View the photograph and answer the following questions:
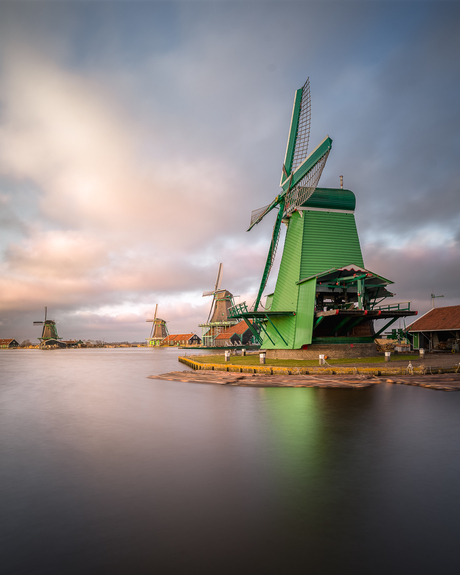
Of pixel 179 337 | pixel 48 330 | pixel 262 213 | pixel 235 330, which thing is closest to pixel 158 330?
pixel 179 337

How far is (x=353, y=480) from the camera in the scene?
584 cm

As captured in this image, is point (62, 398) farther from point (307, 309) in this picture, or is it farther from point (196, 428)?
point (307, 309)

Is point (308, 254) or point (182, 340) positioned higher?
point (308, 254)

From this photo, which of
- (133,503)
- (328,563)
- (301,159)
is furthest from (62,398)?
(301,159)

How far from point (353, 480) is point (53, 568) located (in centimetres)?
466

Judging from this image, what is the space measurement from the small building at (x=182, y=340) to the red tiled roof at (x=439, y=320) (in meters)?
89.0

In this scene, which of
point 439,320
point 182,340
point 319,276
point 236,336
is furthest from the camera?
point 182,340

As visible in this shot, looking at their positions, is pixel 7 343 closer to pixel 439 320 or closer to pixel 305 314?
pixel 305 314

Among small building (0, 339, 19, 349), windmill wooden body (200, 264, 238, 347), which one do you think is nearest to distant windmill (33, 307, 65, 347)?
small building (0, 339, 19, 349)

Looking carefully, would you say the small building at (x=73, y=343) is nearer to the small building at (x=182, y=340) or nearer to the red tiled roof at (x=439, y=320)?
the small building at (x=182, y=340)

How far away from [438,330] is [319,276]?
16.3 meters

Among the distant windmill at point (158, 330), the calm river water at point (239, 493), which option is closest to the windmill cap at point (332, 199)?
the calm river water at point (239, 493)

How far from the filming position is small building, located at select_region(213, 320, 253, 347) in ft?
236

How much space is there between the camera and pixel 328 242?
26906 mm
